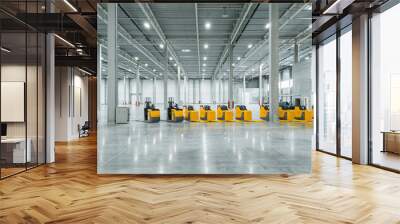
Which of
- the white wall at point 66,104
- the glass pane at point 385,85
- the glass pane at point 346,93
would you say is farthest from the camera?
the white wall at point 66,104

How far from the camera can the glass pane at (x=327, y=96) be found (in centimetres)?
850

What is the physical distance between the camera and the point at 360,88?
6859 mm

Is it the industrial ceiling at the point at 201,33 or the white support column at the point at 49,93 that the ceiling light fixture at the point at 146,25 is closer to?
the industrial ceiling at the point at 201,33

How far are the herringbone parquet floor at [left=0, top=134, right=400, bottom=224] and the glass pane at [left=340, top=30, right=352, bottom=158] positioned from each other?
6.41 ft

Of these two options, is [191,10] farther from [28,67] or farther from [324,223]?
[324,223]

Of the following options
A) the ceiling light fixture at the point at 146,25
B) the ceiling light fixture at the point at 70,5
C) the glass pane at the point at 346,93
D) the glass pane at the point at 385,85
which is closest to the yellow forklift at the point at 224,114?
the ceiling light fixture at the point at 146,25

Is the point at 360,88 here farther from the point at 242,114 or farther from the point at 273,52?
the point at 242,114

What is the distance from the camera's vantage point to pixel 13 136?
686cm

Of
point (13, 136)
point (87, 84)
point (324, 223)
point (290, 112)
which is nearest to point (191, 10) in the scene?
point (87, 84)

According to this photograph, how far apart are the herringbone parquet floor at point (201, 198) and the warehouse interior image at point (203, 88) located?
0.71 m

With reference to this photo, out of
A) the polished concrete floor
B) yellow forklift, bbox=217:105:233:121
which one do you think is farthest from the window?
yellow forklift, bbox=217:105:233:121

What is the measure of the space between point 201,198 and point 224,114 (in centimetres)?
1514

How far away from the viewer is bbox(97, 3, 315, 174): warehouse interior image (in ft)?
22.7

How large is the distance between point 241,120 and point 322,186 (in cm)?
1519
